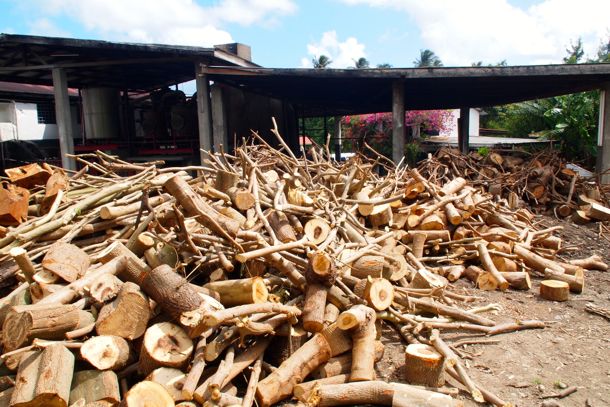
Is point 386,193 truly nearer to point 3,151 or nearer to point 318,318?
point 318,318

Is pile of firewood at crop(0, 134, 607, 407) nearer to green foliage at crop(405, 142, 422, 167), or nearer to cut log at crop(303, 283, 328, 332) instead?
cut log at crop(303, 283, 328, 332)

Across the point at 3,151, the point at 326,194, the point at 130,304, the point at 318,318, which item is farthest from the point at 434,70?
the point at 3,151

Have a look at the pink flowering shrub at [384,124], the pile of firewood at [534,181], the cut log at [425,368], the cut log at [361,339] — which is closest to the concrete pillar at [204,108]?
the pile of firewood at [534,181]

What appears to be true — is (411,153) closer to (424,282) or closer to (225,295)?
(424,282)

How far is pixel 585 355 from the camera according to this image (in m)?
4.30

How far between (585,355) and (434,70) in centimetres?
725

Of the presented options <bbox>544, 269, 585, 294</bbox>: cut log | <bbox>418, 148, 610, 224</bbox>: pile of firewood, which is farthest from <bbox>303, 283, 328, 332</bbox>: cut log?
<bbox>418, 148, 610, 224</bbox>: pile of firewood

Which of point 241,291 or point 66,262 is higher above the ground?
point 66,262

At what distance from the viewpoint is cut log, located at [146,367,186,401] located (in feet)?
10.2

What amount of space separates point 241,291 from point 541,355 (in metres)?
2.64

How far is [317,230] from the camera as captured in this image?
5066 millimetres

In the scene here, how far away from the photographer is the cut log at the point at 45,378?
112 inches

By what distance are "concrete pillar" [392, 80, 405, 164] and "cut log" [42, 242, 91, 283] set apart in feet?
27.1

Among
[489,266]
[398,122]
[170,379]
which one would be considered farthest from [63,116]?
[170,379]
